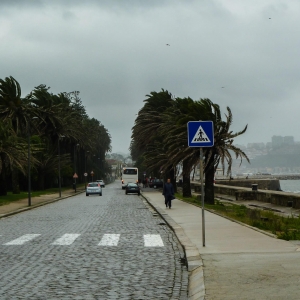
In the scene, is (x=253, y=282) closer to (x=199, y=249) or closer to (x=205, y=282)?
(x=205, y=282)

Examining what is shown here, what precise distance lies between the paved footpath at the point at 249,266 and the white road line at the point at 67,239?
3248mm

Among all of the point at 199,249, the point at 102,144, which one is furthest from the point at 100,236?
the point at 102,144

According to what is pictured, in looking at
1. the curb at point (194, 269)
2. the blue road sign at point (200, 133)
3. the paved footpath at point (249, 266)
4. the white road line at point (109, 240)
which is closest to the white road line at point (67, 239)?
the white road line at point (109, 240)

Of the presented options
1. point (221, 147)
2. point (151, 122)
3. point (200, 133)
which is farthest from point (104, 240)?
point (151, 122)

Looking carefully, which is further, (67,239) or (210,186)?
(210,186)

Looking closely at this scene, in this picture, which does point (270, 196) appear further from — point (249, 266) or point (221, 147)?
point (249, 266)

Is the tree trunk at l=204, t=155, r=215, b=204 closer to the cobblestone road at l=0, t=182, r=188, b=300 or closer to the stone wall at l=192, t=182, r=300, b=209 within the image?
the stone wall at l=192, t=182, r=300, b=209

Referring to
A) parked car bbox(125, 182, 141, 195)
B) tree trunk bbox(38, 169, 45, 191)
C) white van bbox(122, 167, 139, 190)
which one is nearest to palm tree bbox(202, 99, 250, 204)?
parked car bbox(125, 182, 141, 195)

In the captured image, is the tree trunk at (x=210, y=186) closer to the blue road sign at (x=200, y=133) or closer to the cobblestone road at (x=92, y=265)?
the cobblestone road at (x=92, y=265)

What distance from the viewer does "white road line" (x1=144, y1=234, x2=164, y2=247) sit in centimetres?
1670

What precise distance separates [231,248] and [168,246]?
7.56 feet

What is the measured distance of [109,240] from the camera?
706 inches

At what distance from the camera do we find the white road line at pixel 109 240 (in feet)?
55.4

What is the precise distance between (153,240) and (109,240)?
3.97ft
